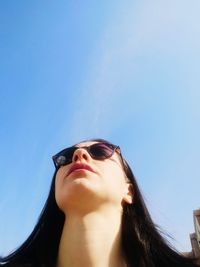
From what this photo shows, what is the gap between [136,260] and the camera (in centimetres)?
274

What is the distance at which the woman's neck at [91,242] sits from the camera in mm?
2406

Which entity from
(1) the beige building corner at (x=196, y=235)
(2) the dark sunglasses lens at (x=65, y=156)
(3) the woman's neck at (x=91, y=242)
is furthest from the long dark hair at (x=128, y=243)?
(1) the beige building corner at (x=196, y=235)

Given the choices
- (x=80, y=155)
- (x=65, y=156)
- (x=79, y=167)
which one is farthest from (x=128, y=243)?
(x=65, y=156)

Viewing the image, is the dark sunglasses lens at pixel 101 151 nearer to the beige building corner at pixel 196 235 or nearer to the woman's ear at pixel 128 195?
the woman's ear at pixel 128 195

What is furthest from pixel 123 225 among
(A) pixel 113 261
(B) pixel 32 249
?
(B) pixel 32 249

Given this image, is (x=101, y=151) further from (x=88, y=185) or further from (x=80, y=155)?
(x=88, y=185)

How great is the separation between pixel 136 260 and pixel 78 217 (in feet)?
2.34

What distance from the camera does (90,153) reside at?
11.0ft

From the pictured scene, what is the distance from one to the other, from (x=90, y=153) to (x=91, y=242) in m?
1.14

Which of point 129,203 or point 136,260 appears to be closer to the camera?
point 136,260

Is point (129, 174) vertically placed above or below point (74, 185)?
above

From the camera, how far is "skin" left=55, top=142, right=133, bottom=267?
2447 mm

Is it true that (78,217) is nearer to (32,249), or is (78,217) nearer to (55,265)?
(55,265)

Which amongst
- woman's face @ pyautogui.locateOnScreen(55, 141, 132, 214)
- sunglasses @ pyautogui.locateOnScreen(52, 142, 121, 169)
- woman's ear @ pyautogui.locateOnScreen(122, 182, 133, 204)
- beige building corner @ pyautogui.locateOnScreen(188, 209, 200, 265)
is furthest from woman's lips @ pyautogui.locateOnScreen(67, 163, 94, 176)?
beige building corner @ pyautogui.locateOnScreen(188, 209, 200, 265)
